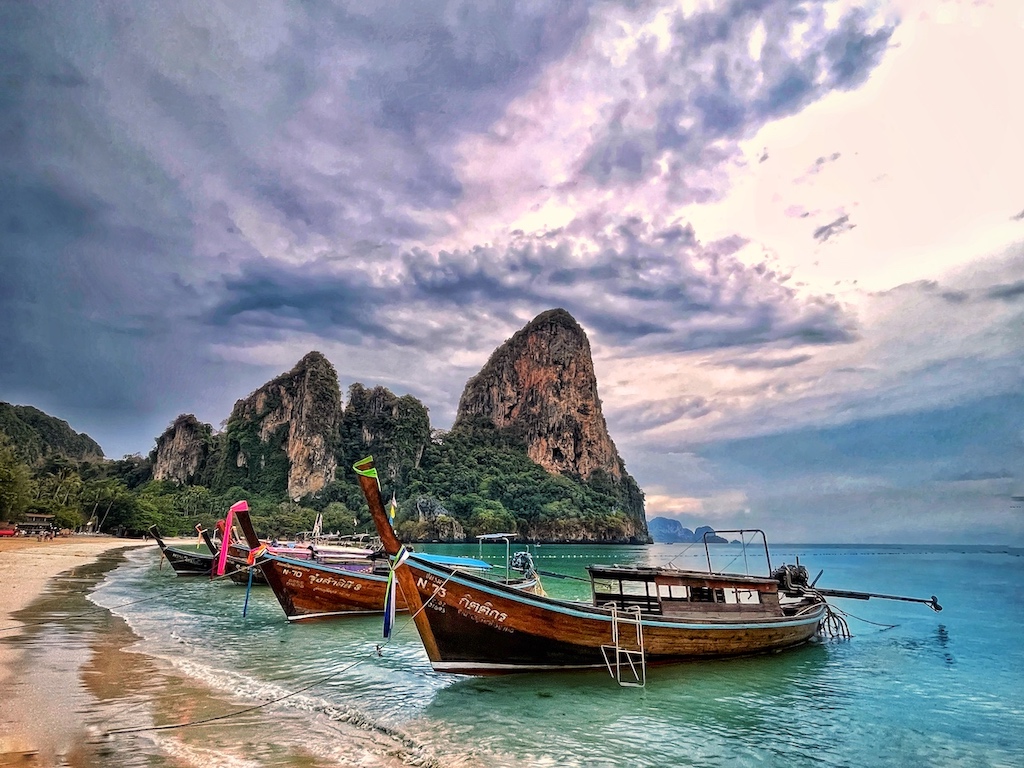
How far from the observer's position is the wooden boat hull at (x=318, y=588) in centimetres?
1669

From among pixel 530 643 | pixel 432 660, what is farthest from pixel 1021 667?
pixel 432 660

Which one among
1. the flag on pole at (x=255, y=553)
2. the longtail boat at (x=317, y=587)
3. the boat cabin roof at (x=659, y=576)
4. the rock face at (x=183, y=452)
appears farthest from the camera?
the rock face at (x=183, y=452)

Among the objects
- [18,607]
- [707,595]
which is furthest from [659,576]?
[18,607]

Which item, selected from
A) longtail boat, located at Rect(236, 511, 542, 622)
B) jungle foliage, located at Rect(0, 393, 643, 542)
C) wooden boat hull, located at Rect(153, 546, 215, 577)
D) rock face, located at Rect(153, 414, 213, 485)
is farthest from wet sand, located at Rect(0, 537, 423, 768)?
rock face, located at Rect(153, 414, 213, 485)

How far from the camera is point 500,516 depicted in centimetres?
9869

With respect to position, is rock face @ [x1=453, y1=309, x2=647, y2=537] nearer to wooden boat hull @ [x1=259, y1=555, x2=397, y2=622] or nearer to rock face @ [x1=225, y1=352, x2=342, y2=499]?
rock face @ [x1=225, y1=352, x2=342, y2=499]

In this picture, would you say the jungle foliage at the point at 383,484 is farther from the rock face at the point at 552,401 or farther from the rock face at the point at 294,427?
the rock face at the point at 552,401

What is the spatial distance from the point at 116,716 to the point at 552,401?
130 metres

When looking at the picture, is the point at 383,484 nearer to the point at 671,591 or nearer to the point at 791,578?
the point at 791,578

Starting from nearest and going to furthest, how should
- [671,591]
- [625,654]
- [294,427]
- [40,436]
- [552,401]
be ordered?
1. [625,654]
2. [671,591]
3. [294,427]
4. [40,436]
5. [552,401]

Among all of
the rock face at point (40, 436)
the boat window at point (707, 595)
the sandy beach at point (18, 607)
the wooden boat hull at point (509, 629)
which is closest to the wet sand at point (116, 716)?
the sandy beach at point (18, 607)

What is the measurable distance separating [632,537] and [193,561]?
10614 centimetres

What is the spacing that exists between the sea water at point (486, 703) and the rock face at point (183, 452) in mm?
99775

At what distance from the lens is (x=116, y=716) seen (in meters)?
7.70
